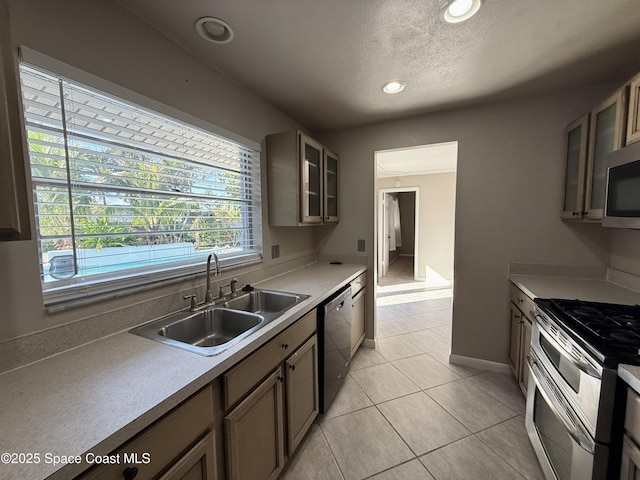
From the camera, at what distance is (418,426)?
1816 millimetres

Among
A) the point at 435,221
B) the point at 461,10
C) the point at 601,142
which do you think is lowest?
the point at 435,221

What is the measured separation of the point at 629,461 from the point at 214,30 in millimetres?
2626

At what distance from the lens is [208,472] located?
0.94 m

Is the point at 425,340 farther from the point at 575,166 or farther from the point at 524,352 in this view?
the point at 575,166

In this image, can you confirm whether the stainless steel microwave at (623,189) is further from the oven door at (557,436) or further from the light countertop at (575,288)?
the oven door at (557,436)

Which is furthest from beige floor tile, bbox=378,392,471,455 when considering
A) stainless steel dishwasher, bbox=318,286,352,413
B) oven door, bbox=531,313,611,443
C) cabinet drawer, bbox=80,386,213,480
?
cabinet drawer, bbox=80,386,213,480

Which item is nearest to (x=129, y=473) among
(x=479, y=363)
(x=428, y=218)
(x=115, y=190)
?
(x=115, y=190)

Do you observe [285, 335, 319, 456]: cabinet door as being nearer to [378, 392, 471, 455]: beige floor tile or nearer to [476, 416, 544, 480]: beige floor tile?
[378, 392, 471, 455]: beige floor tile

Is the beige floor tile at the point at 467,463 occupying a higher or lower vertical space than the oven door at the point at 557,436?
lower

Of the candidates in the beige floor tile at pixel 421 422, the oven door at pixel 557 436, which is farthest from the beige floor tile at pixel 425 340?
the oven door at pixel 557 436

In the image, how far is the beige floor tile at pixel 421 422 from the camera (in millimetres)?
1692

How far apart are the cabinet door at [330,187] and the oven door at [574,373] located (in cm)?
187

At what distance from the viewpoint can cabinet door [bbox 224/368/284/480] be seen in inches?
41.6

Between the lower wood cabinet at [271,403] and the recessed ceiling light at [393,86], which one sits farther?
the recessed ceiling light at [393,86]
